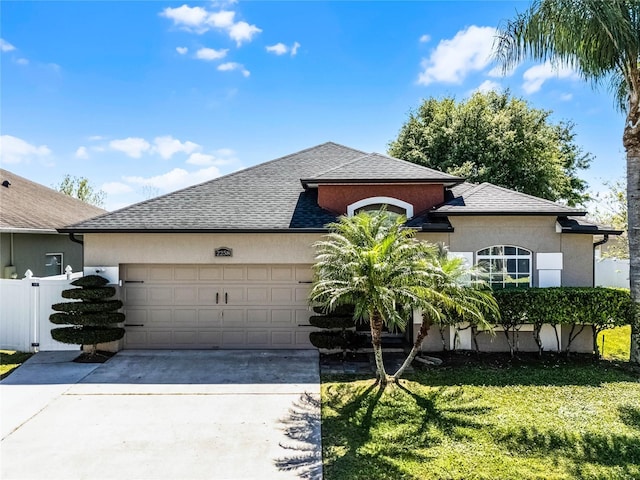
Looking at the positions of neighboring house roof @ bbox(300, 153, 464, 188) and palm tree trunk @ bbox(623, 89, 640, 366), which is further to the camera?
neighboring house roof @ bbox(300, 153, 464, 188)

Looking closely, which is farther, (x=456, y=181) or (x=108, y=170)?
(x=108, y=170)

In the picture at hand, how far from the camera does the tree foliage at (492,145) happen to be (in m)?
24.1

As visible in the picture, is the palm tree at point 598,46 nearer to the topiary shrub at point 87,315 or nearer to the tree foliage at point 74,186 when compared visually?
the topiary shrub at point 87,315

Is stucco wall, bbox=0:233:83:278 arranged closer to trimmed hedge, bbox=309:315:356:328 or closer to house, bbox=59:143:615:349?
house, bbox=59:143:615:349

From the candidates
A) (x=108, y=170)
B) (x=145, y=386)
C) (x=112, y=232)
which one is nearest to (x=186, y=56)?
(x=112, y=232)

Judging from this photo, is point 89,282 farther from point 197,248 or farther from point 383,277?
point 383,277

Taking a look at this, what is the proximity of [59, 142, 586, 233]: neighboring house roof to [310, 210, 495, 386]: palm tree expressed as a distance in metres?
2.26

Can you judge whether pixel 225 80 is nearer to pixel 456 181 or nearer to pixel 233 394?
pixel 456 181

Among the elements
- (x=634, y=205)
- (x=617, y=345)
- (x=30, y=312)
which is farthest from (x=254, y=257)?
(x=617, y=345)

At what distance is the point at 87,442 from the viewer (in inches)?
219

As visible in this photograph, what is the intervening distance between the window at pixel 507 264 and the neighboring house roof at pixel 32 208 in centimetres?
1426

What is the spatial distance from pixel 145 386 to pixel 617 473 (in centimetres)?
783

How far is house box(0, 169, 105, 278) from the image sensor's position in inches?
500

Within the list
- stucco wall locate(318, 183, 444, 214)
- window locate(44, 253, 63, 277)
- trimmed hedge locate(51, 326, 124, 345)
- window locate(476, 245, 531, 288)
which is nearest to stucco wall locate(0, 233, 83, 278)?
window locate(44, 253, 63, 277)
